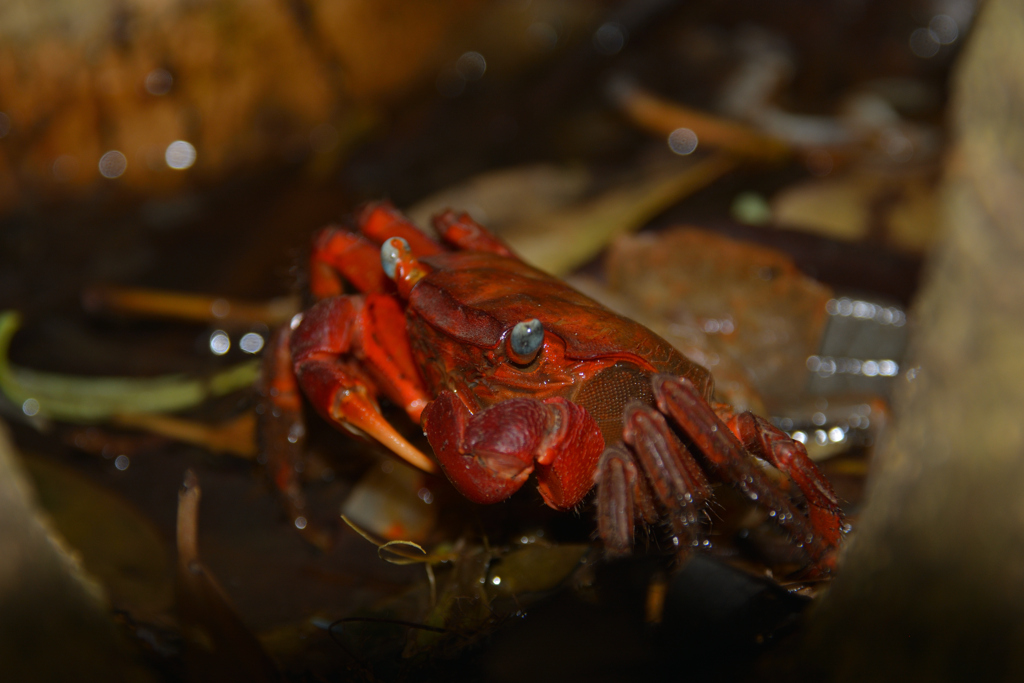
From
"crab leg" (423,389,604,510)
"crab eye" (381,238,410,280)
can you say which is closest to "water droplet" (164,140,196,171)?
"crab eye" (381,238,410,280)

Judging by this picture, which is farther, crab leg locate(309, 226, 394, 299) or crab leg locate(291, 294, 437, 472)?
crab leg locate(309, 226, 394, 299)

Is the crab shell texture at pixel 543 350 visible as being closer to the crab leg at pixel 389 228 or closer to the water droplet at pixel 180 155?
the crab leg at pixel 389 228

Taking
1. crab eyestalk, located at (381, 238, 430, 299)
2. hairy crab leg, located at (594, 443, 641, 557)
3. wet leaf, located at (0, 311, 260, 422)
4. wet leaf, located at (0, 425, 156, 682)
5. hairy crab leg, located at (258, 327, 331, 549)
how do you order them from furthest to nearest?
wet leaf, located at (0, 311, 260, 422) < hairy crab leg, located at (258, 327, 331, 549) < crab eyestalk, located at (381, 238, 430, 299) < hairy crab leg, located at (594, 443, 641, 557) < wet leaf, located at (0, 425, 156, 682)

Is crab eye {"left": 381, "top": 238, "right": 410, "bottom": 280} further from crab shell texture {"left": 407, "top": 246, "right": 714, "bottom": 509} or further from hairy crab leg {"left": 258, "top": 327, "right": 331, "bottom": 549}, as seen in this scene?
hairy crab leg {"left": 258, "top": 327, "right": 331, "bottom": 549}

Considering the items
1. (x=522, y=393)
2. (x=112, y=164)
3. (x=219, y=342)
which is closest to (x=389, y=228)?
(x=522, y=393)

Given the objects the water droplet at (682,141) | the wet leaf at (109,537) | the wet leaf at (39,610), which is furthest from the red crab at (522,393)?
the water droplet at (682,141)

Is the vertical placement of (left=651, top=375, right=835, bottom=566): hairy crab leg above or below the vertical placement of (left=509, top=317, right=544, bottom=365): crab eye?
below

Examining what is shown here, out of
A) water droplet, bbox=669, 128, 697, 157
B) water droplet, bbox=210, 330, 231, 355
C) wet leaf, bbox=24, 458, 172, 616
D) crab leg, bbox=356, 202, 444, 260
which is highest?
water droplet, bbox=669, 128, 697, 157
